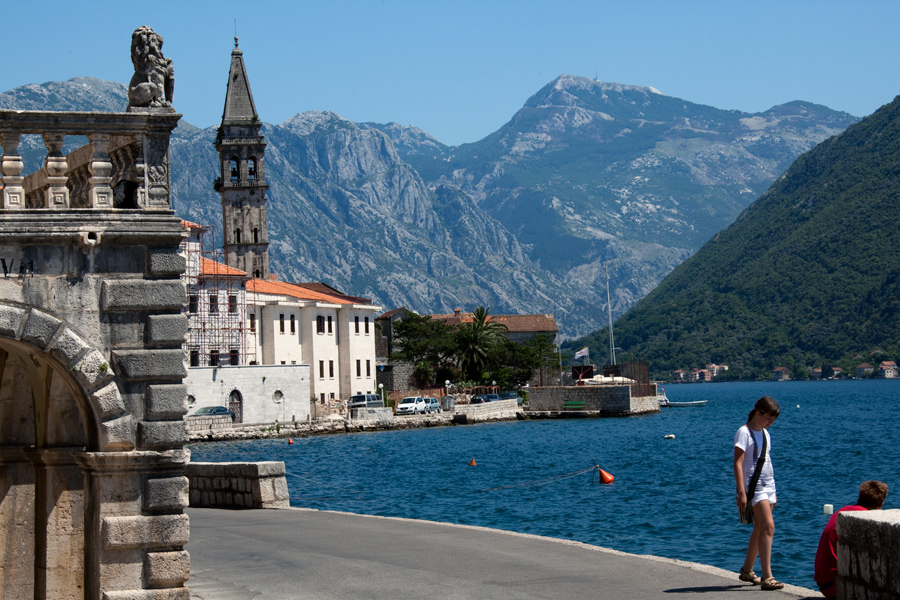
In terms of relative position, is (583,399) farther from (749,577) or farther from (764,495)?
(764,495)

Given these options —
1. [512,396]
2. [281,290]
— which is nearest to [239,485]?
[281,290]

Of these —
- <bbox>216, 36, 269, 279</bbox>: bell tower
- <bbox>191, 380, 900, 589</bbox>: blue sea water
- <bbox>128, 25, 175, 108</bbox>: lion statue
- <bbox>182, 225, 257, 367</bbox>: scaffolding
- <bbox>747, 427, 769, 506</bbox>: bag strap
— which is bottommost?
<bbox>191, 380, 900, 589</bbox>: blue sea water

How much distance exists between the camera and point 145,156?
9.32m

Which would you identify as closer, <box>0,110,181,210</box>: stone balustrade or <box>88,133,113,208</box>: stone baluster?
<box>0,110,181,210</box>: stone balustrade

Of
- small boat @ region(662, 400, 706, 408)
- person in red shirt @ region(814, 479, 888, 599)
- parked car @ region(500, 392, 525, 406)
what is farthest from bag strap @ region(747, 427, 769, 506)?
small boat @ region(662, 400, 706, 408)

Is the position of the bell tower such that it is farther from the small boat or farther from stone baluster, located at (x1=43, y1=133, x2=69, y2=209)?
stone baluster, located at (x1=43, y1=133, x2=69, y2=209)

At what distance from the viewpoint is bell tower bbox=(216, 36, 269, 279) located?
91375 millimetres

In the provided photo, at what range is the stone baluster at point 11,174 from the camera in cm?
884

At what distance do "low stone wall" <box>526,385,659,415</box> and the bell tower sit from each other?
2542 centimetres

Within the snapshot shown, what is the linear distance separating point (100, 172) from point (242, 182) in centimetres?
8522

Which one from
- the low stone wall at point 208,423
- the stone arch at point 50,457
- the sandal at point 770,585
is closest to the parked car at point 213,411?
the low stone wall at point 208,423

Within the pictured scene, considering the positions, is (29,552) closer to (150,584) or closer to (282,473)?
(150,584)

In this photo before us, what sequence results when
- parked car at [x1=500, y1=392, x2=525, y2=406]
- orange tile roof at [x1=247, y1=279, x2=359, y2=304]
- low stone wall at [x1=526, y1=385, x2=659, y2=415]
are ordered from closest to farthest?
orange tile roof at [x1=247, y1=279, x2=359, y2=304] → low stone wall at [x1=526, y1=385, x2=659, y2=415] → parked car at [x1=500, y1=392, x2=525, y2=406]

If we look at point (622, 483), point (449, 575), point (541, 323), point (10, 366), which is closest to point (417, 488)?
point (622, 483)
